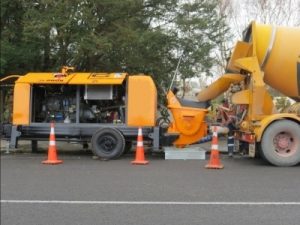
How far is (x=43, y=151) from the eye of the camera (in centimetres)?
1612

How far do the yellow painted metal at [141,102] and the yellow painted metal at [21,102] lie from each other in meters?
2.54

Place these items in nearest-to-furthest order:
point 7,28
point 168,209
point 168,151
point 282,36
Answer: point 168,209
point 282,36
point 168,151
point 7,28

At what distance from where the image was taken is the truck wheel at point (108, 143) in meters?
13.9

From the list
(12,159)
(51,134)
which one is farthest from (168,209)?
(12,159)

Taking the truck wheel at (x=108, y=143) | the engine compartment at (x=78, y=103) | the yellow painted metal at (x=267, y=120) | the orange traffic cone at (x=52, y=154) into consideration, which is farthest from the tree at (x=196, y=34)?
the orange traffic cone at (x=52, y=154)

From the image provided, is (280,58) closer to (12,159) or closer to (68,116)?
(68,116)

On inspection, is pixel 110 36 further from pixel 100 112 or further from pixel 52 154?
pixel 52 154

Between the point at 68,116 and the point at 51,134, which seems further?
the point at 68,116

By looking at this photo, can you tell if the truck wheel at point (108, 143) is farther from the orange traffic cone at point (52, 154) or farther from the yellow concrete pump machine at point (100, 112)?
the orange traffic cone at point (52, 154)

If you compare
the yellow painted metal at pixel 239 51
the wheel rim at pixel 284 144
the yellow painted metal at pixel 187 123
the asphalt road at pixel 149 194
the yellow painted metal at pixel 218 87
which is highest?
the yellow painted metal at pixel 239 51

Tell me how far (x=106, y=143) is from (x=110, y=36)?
14.7 ft

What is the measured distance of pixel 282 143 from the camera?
12.8 metres

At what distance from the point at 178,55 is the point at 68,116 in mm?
5951

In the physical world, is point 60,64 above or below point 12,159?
above
